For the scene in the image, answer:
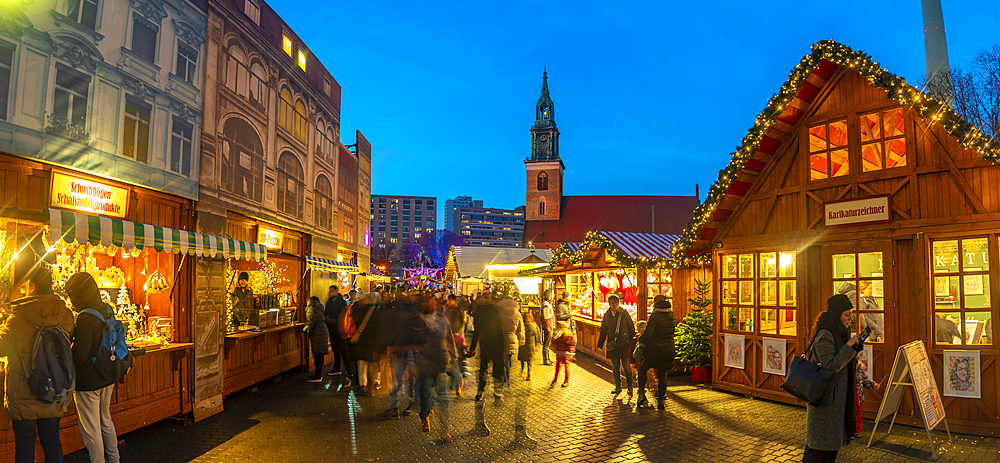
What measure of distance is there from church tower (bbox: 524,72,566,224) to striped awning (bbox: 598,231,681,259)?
161ft

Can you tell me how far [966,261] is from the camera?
7215mm

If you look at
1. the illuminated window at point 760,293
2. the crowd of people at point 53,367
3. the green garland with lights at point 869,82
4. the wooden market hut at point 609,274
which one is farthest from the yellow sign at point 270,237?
the illuminated window at point 760,293

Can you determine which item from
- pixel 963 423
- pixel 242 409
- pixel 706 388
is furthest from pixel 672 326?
pixel 242 409

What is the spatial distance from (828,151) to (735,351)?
141 inches

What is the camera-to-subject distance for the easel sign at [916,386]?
615cm

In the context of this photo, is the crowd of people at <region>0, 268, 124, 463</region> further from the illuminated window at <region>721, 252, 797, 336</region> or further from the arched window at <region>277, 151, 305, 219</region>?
the illuminated window at <region>721, 252, 797, 336</region>

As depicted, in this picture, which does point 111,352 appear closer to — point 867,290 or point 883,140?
point 867,290

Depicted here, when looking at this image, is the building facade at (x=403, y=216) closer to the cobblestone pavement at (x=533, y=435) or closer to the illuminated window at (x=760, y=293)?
the illuminated window at (x=760, y=293)

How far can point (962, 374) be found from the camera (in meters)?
7.12

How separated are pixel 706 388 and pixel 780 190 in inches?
149

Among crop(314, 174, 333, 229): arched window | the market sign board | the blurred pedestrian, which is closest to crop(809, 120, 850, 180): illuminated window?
the market sign board

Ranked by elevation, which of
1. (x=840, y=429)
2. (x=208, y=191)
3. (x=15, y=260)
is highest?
(x=208, y=191)

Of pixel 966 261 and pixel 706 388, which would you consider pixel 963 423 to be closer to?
pixel 966 261

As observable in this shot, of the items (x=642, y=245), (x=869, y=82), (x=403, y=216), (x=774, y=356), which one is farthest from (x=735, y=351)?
(x=403, y=216)
